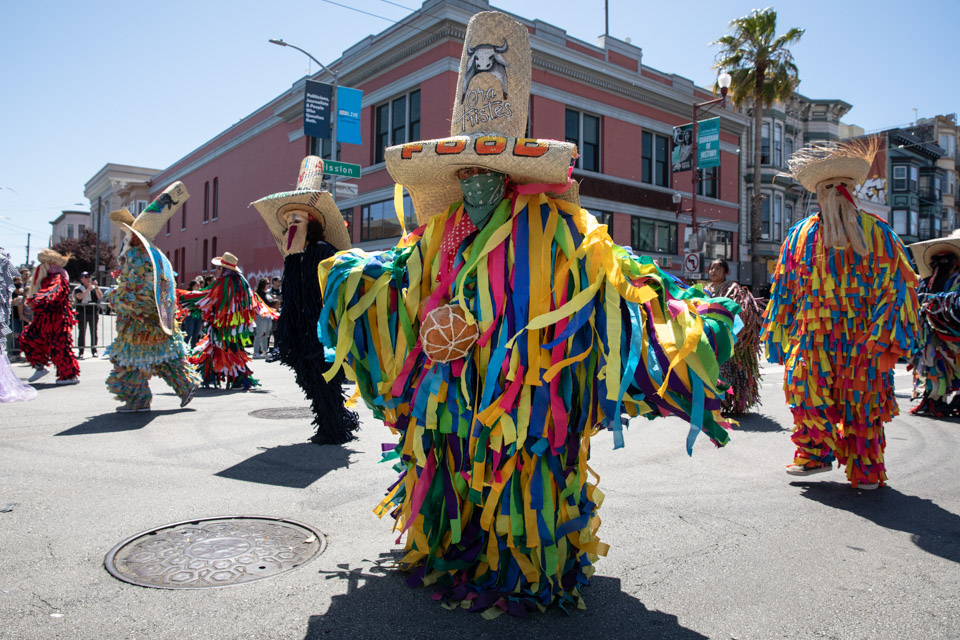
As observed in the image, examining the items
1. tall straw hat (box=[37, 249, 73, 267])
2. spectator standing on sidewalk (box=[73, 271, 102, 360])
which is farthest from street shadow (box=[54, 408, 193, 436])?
spectator standing on sidewalk (box=[73, 271, 102, 360])

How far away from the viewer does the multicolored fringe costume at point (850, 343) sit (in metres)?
4.37

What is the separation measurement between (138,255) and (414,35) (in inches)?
580

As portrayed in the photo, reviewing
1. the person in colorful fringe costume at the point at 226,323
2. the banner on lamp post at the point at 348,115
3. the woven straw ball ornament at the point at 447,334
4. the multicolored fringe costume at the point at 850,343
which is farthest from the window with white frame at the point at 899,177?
the woven straw ball ornament at the point at 447,334

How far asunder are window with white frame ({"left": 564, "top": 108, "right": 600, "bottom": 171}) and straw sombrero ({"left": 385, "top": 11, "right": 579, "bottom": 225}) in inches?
743

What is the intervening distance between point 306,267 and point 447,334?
300 cm

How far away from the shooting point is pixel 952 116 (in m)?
46.8

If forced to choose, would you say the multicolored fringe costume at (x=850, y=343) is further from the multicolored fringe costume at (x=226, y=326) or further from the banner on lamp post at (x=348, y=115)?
the banner on lamp post at (x=348, y=115)

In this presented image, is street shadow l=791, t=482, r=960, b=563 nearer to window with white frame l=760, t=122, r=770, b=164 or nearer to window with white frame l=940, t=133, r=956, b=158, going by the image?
window with white frame l=760, t=122, r=770, b=164

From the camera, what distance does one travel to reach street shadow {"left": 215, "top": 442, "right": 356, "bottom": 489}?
4.55m

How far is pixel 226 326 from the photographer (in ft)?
29.5

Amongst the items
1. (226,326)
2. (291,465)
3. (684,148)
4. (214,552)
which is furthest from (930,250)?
(684,148)

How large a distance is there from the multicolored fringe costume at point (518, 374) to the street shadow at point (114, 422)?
444 centimetres

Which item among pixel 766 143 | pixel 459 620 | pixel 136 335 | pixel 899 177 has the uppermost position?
pixel 899 177

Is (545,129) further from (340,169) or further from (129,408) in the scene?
(129,408)
